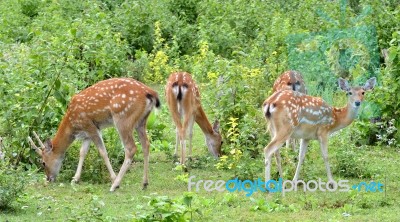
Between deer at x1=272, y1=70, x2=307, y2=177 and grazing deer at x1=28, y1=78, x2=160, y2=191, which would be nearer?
grazing deer at x1=28, y1=78, x2=160, y2=191

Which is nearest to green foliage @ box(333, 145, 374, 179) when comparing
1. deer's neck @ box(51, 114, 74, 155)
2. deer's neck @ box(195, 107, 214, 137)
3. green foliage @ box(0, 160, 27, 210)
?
deer's neck @ box(195, 107, 214, 137)

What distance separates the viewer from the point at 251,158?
→ 14.3 metres

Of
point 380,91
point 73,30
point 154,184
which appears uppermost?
point 73,30

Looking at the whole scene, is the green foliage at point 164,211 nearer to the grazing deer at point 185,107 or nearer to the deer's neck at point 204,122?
the grazing deer at point 185,107

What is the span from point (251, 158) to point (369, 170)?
1669mm

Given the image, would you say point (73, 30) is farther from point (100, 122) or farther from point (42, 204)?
point (42, 204)

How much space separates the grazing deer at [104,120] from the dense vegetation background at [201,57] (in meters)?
0.29

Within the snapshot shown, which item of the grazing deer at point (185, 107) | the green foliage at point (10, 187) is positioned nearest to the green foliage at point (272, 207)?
the green foliage at point (10, 187)

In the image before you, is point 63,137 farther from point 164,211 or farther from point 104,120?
point 164,211

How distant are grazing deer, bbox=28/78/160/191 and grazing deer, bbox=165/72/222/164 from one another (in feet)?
3.96

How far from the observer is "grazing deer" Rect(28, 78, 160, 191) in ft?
43.2

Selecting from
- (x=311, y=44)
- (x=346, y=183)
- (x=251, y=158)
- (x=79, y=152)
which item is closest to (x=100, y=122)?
(x=79, y=152)

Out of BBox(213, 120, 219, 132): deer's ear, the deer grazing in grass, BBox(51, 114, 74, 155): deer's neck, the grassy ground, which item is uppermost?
the deer grazing in grass

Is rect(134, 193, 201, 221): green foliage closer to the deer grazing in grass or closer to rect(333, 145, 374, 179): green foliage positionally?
the deer grazing in grass
